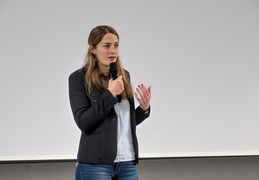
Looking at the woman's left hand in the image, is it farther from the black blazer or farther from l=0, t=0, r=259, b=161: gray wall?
l=0, t=0, r=259, b=161: gray wall

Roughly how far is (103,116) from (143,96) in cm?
24

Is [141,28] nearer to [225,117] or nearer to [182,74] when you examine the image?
[182,74]

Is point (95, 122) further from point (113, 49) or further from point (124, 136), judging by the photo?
point (113, 49)

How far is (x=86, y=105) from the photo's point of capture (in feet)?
4.55

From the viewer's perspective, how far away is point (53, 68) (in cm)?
286

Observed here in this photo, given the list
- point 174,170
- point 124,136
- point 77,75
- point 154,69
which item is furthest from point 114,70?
point 174,170

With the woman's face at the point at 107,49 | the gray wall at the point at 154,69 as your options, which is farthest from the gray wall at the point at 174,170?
the woman's face at the point at 107,49

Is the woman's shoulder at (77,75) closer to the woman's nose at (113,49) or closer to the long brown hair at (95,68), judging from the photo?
the long brown hair at (95,68)

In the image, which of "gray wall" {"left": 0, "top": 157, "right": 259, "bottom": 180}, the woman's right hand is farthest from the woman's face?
"gray wall" {"left": 0, "top": 157, "right": 259, "bottom": 180}

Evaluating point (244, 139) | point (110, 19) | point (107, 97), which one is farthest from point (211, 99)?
point (107, 97)

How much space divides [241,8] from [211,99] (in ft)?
2.81

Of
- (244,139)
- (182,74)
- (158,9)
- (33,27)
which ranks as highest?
(158,9)

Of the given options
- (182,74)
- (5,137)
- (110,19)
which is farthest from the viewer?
(182,74)

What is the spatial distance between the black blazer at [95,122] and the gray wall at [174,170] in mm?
1706
